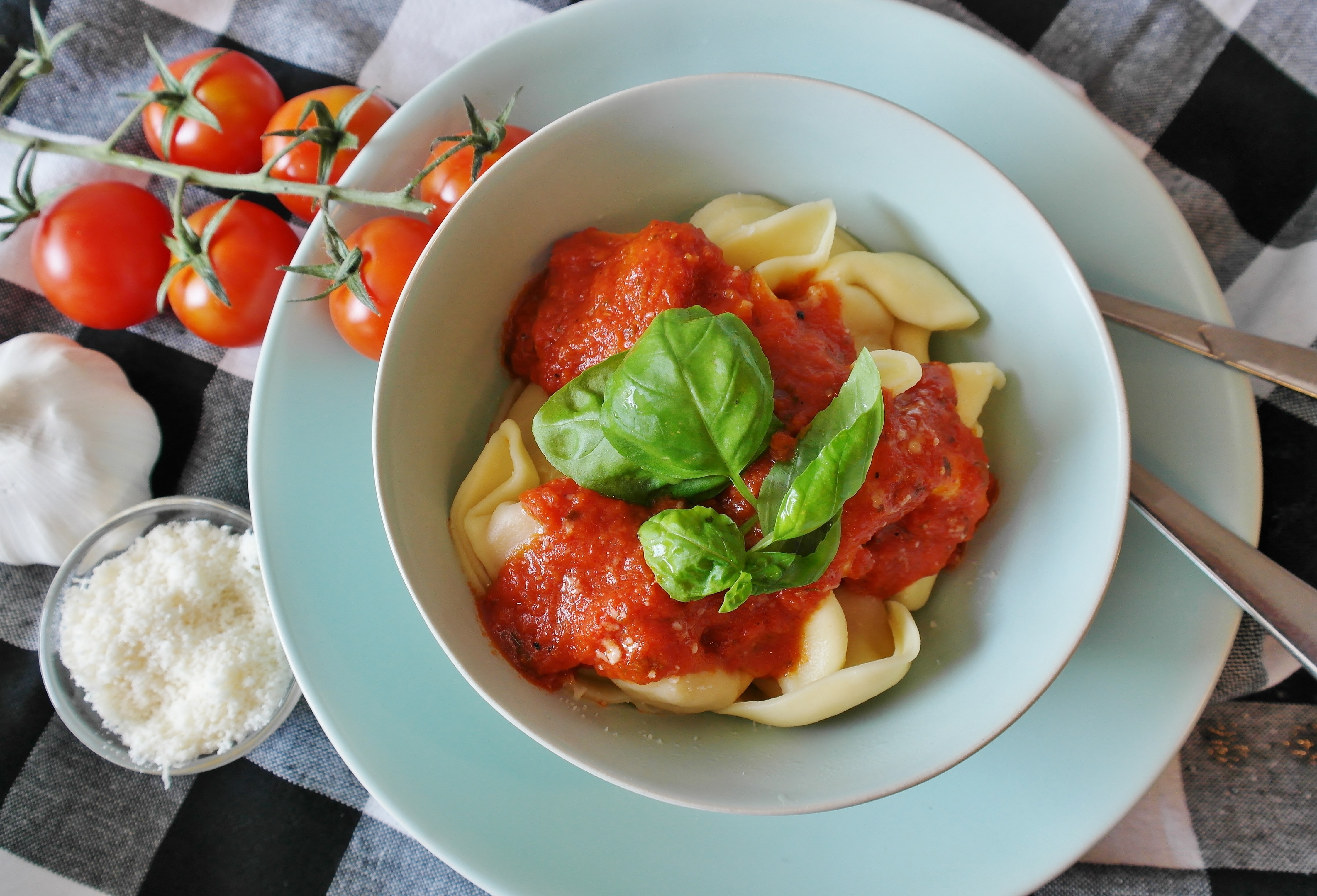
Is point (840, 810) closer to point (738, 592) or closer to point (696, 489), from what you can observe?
point (738, 592)

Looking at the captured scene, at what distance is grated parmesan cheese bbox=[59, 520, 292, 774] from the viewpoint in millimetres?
2963

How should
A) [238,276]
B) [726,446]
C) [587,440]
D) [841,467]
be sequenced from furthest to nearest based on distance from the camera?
[238,276] → [587,440] → [726,446] → [841,467]

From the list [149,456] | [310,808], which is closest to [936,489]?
[310,808]

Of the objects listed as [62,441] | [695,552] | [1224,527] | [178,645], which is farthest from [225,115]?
[1224,527]

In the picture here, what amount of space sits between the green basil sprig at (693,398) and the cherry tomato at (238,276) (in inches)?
58.4

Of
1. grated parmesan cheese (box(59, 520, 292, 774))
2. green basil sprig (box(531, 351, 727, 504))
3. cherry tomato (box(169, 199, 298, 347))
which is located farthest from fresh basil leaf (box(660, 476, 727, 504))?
grated parmesan cheese (box(59, 520, 292, 774))

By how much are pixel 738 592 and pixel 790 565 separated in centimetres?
14

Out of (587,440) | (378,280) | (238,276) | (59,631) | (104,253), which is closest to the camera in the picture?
(587,440)

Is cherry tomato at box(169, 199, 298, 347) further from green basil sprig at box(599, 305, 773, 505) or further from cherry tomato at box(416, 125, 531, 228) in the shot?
green basil sprig at box(599, 305, 773, 505)

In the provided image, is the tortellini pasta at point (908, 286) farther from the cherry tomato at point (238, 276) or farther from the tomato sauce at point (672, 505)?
the cherry tomato at point (238, 276)

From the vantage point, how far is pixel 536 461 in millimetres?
2598

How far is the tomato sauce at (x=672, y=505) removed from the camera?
2.17 meters

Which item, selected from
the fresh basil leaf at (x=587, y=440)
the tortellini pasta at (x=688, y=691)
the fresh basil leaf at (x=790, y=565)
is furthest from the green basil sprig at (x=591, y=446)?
the tortellini pasta at (x=688, y=691)

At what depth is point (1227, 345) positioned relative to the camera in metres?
2.35
